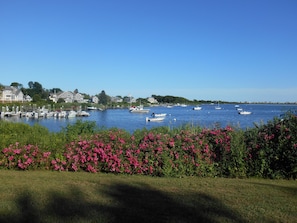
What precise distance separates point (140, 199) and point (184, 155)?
297 centimetres

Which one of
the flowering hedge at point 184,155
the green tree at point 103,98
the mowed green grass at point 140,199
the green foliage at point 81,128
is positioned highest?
the green tree at point 103,98

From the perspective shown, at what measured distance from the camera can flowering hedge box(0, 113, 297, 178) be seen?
27.6 feet

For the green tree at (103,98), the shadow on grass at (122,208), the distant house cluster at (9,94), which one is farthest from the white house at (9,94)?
the shadow on grass at (122,208)

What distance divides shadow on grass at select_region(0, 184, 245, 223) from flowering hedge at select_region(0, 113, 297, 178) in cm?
223

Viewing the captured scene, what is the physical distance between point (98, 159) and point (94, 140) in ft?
2.01

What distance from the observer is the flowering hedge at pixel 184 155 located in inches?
332

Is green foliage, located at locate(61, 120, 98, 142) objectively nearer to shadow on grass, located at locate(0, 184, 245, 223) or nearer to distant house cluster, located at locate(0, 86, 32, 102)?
shadow on grass, located at locate(0, 184, 245, 223)

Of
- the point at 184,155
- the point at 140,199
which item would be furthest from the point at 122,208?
the point at 184,155

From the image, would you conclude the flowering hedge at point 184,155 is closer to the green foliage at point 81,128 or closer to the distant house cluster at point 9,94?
the green foliage at point 81,128

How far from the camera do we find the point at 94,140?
9156mm

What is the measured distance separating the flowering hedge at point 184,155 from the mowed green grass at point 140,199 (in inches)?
23.5

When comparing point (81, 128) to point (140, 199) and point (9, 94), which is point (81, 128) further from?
point (9, 94)

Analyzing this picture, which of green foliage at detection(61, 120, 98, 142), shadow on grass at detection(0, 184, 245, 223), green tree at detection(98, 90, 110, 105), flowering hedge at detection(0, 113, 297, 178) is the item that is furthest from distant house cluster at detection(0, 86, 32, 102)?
shadow on grass at detection(0, 184, 245, 223)

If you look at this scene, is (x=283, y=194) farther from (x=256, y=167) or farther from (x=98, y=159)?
(x=98, y=159)
